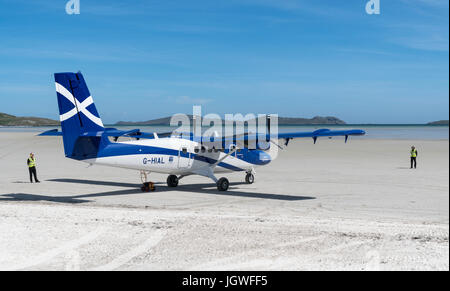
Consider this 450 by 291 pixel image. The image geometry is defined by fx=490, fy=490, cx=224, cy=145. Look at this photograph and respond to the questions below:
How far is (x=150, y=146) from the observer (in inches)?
822

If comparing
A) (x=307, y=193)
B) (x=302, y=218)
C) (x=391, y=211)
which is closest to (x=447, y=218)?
(x=391, y=211)

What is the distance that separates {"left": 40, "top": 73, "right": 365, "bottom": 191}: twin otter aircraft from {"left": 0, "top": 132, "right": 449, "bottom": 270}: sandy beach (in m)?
1.10

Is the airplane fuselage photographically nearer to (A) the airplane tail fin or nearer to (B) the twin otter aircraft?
(B) the twin otter aircraft

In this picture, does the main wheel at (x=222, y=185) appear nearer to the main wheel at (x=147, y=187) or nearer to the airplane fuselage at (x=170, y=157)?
the airplane fuselage at (x=170, y=157)

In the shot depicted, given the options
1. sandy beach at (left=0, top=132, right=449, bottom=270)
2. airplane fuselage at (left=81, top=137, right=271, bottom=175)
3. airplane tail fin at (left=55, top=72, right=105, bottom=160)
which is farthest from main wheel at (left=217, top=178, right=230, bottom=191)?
airplane tail fin at (left=55, top=72, right=105, bottom=160)

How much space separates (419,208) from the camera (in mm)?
16906

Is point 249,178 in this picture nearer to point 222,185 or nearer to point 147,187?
point 222,185

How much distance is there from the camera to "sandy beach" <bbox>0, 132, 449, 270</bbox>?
9.86 metres

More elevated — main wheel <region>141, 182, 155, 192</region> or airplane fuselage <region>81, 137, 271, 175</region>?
airplane fuselage <region>81, 137, 271, 175</region>

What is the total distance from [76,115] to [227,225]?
9201 millimetres

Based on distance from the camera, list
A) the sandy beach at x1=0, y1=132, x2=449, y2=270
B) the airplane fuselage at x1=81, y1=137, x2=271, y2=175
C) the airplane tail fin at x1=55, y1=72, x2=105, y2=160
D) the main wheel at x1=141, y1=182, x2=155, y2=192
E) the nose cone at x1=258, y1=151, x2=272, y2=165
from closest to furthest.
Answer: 1. the sandy beach at x1=0, y1=132, x2=449, y2=270
2. the airplane tail fin at x1=55, y1=72, x2=105, y2=160
3. the airplane fuselage at x1=81, y1=137, x2=271, y2=175
4. the main wheel at x1=141, y1=182, x2=155, y2=192
5. the nose cone at x1=258, y1=151, x2=272, y2=165

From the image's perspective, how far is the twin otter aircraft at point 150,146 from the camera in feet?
63.7
